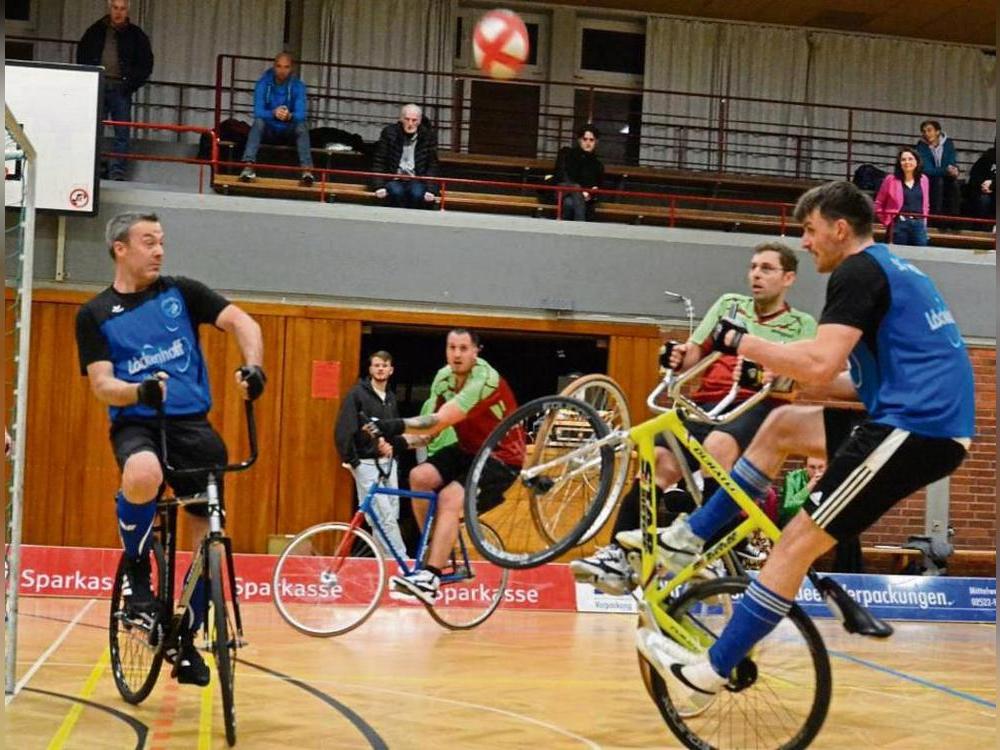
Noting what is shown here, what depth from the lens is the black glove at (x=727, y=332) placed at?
15.4ft

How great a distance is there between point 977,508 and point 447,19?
30.3 ft

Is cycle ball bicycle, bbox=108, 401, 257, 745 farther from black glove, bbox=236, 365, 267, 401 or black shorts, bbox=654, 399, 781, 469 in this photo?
black shorts, bbox=654, 399, 781, 469

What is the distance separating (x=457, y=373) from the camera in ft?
28.4

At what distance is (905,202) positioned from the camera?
15.4 m

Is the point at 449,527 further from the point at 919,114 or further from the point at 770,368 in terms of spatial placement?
the point at 919,114

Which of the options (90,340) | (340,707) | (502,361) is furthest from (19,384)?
(502,361)

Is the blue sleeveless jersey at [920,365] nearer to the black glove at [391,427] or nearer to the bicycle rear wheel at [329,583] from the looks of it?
the black glove at [391,427]

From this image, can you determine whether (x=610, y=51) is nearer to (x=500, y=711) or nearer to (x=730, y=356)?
(x=730, y=356)

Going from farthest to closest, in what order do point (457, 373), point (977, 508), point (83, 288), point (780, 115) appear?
point (780, 115) → point (977, 508) → point (83, 288) → point (457, 373)

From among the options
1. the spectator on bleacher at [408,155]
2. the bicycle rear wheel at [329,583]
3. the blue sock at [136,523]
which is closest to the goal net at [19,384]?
the blue sock at [136,523]

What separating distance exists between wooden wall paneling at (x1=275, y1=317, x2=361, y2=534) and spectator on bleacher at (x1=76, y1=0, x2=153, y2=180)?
269cm

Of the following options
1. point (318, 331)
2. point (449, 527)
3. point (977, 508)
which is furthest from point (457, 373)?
point (977, 508)

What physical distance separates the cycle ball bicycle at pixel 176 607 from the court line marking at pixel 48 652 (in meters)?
0.57

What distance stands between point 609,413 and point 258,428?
777 cm
